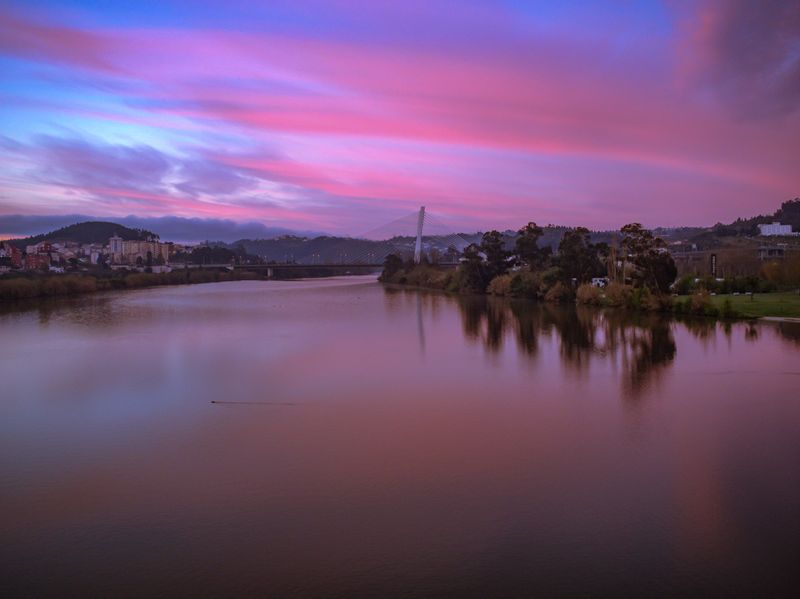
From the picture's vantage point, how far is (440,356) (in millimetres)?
14750

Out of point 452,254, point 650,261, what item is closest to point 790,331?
point 650,261

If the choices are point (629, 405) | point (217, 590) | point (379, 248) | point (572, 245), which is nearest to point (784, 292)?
point (572, 245)

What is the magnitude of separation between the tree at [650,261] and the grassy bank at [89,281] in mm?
28339

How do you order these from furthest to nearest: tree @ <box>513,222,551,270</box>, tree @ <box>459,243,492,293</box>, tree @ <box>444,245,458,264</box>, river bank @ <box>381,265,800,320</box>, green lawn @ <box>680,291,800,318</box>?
1. tree @ <box>444,245,458,264</box>
2. tree @ <box>459,243,492,293</box>
3. tree @ <box>513,222,551,270</box>
4. river bank @ <box>381,265,800,320</box>
5. green lawn @ <box>680,291,800,318</box>

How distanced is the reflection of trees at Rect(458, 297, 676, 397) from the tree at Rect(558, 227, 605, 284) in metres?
3.09

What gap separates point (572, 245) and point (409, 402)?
2303 centimetres

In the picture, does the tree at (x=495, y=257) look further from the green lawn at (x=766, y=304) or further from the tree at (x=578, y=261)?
the green lawn at (x=766, y=304)

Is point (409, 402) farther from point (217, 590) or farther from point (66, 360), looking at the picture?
point (66, 360)

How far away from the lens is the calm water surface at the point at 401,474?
4730 mm

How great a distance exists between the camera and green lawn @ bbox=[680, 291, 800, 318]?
20.2 metres

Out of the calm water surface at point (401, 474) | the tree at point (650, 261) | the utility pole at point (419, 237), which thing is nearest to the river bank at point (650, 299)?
the tree at point (650, 261)

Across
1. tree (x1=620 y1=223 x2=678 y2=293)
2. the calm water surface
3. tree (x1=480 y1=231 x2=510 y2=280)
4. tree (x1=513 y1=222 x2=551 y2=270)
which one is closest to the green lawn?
tree (x1=620 y1=223 x2=678 y2=293)

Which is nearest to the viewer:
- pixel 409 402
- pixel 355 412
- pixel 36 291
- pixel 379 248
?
pixel 355 412

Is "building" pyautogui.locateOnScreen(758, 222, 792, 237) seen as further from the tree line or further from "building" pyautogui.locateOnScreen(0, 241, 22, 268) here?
"building" pyautogui.locateOnScreen(0, 241, 22, 268)
